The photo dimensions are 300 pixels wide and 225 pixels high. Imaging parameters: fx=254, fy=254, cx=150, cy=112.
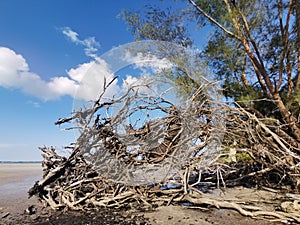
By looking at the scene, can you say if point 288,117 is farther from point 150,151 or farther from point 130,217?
point 130,217

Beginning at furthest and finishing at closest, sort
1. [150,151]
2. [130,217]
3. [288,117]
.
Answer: [288,117], [150,151], [130,217]

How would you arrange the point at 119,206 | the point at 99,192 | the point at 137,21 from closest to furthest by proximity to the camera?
the point at 119,206, the point at 99,192, the point at 137,21

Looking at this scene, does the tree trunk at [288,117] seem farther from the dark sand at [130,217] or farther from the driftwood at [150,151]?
the dark sand at [130,217]

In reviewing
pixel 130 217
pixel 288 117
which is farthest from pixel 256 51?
pixel 130 217

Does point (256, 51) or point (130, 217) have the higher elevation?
point (256, 51)

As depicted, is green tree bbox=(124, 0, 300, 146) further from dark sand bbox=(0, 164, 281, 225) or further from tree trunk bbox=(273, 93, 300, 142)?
dark sand bbox=(0, 164, 281, 225)

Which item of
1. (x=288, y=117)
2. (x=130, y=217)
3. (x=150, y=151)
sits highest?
(x=288, y=117)

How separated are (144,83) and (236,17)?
3.27m

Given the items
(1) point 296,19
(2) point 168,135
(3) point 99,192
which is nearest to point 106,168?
(3) point 99,192

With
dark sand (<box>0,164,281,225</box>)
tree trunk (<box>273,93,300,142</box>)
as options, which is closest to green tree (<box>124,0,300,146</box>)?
tree trunk (<box>273,93,300,142</box>)

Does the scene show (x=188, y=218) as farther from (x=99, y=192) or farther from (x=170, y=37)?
(x=170, y=37)

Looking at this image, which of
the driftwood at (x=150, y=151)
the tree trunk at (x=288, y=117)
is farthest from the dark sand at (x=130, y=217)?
the tree trunk at (x=288, y=117)

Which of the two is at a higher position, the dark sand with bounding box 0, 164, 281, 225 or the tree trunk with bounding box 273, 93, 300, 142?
the tree trunk with bounding box 273, 93, 300, 142

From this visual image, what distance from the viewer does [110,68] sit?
5.07m
